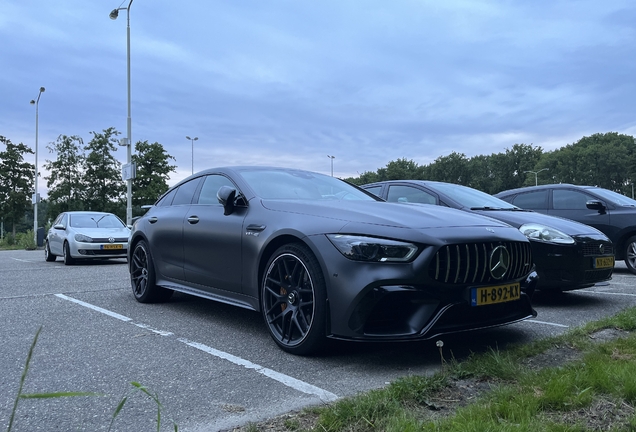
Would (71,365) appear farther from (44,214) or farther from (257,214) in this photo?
(44,214)

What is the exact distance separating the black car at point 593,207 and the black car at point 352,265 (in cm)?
532

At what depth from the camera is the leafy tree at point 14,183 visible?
5341cm

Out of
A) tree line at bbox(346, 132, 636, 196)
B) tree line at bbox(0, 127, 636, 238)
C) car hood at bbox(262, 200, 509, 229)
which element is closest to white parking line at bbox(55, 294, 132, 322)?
car hood at bbox(262, 200, 509, 229)

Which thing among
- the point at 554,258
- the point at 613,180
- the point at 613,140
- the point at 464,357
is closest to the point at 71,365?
the point at 464,357

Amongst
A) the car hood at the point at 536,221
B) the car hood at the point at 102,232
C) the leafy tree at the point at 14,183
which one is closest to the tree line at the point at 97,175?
the leafy tree at the point at 14,183

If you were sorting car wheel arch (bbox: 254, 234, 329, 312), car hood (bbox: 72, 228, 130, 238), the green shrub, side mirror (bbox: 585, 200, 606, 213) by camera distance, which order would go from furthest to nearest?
the green shrub → car hood (bbox: 72, 228, 130, 238) → side mirror (bbox: 585, 200, 606, 213) → car wheel arch (bbox: 254, 234, 329, 312)

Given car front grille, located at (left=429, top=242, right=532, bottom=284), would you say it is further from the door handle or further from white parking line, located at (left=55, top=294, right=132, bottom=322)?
white parking line, located at (left=55, top=294, right=132, bottom=322)

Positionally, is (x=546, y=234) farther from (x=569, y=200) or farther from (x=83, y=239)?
(x=83, y=239)

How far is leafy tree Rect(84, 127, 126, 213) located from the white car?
4014 centimetres

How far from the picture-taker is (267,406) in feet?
9.04

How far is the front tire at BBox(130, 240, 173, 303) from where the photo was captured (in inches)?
233

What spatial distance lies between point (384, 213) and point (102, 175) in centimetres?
5256

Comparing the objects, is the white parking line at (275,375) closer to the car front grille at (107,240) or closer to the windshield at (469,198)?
the windshield at (469,198)

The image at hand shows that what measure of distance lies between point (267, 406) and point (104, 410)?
789 millimetres
